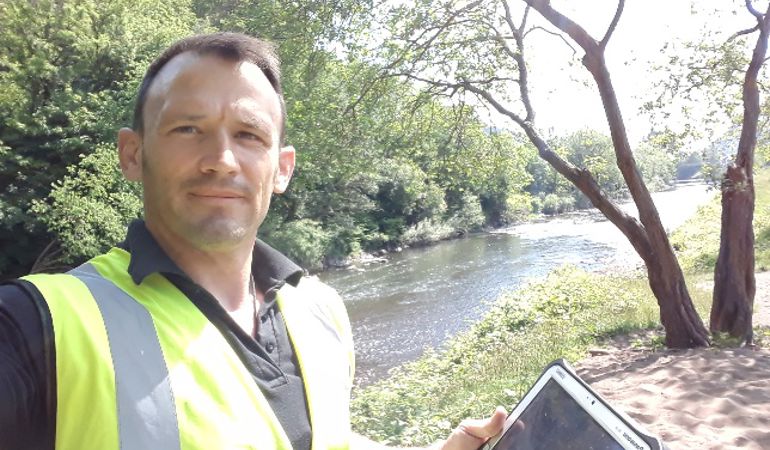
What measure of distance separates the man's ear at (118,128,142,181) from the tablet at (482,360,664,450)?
1110mm

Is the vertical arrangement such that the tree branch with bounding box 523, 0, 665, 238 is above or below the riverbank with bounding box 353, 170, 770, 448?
above

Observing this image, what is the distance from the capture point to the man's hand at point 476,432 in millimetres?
1452

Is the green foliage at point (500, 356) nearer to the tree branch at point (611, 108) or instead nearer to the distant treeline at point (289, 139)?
the tree branch at point (611, 108)

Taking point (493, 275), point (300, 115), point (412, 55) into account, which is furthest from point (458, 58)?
point (493, 275)

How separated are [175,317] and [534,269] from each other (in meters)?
20.8

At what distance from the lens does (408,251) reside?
31.8 meters

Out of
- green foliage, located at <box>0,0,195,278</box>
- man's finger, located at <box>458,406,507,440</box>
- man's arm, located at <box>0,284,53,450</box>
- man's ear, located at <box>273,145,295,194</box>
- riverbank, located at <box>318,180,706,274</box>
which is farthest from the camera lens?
riverbank, located at <box>318,180,706,274</box>

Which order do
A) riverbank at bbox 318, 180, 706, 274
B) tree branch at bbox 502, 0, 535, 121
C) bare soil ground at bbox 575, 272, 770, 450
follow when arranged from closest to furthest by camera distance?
bare soil ground at bbox 575, 272, 770, 450
tree branch at bbox 502, 0, 535, 121
riverbank at bbox 318, 180, 706, 274

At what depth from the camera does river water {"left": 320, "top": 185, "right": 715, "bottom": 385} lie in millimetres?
13531

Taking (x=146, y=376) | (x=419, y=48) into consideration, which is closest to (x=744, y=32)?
(x=419, y=48)

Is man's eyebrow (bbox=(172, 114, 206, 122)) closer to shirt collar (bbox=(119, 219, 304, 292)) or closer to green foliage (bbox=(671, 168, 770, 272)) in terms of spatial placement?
shirt collar (bbox=(119, 219, 304, 292))

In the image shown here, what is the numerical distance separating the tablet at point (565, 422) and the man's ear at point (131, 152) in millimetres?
1110

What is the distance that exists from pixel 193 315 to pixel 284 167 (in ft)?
2.01

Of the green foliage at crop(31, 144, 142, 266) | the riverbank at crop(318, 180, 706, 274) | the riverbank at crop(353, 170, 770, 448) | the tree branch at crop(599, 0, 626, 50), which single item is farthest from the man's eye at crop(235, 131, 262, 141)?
the riverbank at crop(318, 180, 706, 274)
